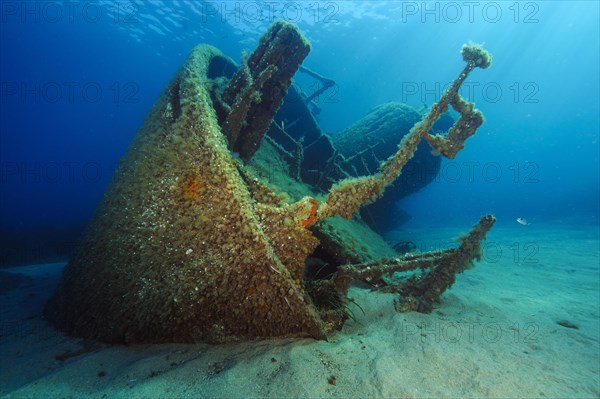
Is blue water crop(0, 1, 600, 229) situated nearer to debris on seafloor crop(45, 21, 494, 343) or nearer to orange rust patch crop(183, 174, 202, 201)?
debris on seafloor crop(45, 21, 494, 343)

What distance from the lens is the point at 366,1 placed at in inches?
1177

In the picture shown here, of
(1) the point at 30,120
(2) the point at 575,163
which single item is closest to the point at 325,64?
(1) the point at 30,120

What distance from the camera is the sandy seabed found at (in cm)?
246

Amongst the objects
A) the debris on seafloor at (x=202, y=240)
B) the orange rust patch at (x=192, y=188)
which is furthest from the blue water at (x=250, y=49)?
the orange rust patch at (x=192, y=188)

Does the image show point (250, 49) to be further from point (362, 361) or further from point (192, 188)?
point (362, 361)

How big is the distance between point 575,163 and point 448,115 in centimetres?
10650

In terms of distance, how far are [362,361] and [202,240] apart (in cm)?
182

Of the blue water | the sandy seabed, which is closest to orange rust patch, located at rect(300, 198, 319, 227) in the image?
the sandy seabed

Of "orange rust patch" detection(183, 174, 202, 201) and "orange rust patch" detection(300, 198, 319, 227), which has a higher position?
"orange rust patch" detection(300, 198, 319, 227)

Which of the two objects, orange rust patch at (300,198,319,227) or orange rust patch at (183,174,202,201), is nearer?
orange rust patch at (183,174,202,201)

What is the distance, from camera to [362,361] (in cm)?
276

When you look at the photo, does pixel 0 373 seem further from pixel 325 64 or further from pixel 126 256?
pixel 325 64

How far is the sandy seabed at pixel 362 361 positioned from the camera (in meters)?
2.46

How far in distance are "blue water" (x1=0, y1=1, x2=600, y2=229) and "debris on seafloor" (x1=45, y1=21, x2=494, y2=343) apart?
779cm
